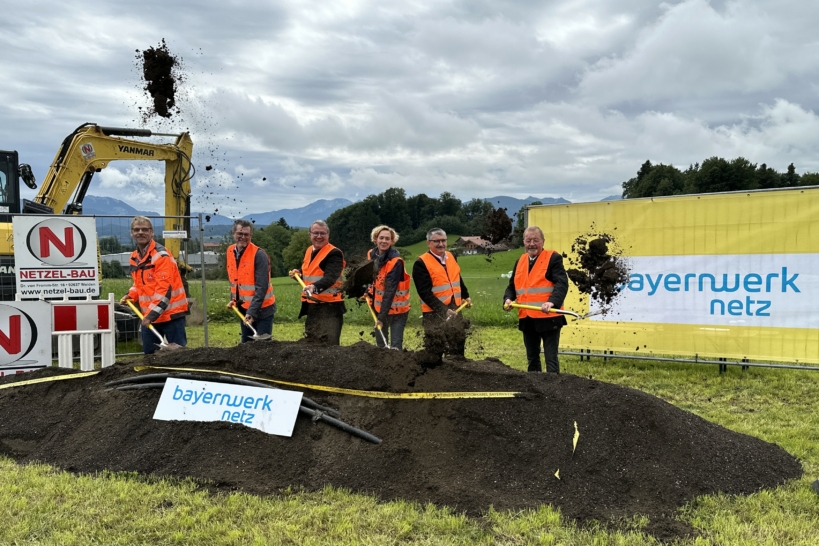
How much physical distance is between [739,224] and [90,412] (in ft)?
27.0

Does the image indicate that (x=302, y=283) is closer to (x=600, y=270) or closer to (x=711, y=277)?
(x=600, y=270)

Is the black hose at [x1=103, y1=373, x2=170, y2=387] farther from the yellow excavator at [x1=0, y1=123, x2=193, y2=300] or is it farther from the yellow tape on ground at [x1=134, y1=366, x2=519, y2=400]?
the yellow excavator at [x1=0, y1=123, x2=193, y2=300]

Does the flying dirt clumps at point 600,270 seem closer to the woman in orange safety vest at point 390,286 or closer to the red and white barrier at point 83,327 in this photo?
the woman in orange safety vest at point 390,286

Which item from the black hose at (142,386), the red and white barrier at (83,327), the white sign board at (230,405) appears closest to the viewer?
the white sign board at (230,405)

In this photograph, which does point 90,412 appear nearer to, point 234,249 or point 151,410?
point 151,410

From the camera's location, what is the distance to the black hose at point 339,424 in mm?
4520

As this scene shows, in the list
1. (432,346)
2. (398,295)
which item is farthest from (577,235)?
(432,346)

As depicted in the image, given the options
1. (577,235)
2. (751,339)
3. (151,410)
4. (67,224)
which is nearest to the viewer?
(151,410)

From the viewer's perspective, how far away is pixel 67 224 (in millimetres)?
7508

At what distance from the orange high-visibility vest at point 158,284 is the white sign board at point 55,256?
1.52 m

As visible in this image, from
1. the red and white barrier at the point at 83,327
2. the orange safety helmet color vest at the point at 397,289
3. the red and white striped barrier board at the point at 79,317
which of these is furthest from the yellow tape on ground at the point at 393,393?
the red and white striped barrier board at the point at 79,317

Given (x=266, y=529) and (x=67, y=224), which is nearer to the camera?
(x=266, y=529)

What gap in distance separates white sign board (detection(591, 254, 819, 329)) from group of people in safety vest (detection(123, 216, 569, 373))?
119 inches

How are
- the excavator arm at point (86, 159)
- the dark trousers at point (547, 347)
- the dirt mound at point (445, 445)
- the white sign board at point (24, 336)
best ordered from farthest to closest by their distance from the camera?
1. the excavator arm at point (86, 159)
2. the white sign board at point (24, 336)
3. the dark trousers at point (547, 347)
4. the dirt mound at point (445, 445)
